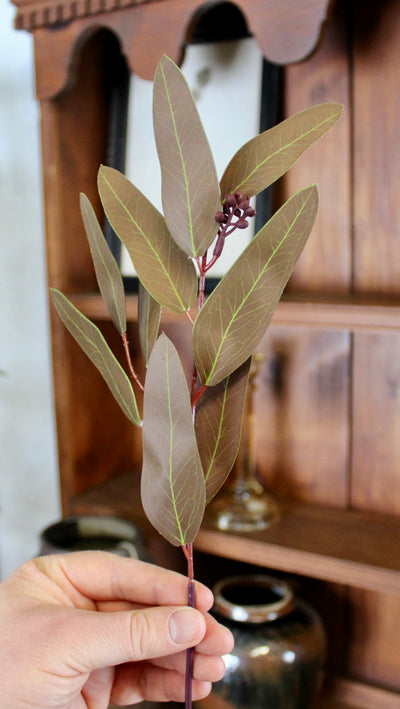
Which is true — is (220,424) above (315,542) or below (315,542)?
above

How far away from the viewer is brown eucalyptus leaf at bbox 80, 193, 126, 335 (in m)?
0.50

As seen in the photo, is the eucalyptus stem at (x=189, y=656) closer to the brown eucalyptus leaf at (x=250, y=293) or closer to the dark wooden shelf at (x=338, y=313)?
the brown eucalyptus leaf at (x=250, y=293)

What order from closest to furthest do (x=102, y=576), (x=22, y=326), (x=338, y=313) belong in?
(x=102, y=576), (x=338, y=313), (x=22, y=326)

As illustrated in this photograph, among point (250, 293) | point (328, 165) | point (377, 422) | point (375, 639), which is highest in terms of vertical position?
point (328, 165)

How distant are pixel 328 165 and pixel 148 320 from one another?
596 mm

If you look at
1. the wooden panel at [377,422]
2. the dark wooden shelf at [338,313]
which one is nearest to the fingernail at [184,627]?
the dark wooden shelf at [338,313]

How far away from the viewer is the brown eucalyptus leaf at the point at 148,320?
21.8 inches

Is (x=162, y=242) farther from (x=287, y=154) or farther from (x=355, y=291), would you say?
(x=355, y=291)

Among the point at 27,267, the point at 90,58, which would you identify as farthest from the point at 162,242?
the point at 27,267

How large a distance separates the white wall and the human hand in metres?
0.78

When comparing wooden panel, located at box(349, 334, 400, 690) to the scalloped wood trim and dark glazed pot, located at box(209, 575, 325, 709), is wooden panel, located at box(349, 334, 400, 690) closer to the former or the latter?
dark glazed pot, located at box(209, 575, 325, 709)

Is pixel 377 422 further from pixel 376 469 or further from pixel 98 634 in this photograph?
pixel 98 634

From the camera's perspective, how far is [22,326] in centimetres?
147

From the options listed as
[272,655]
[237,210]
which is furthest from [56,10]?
[272,655]
